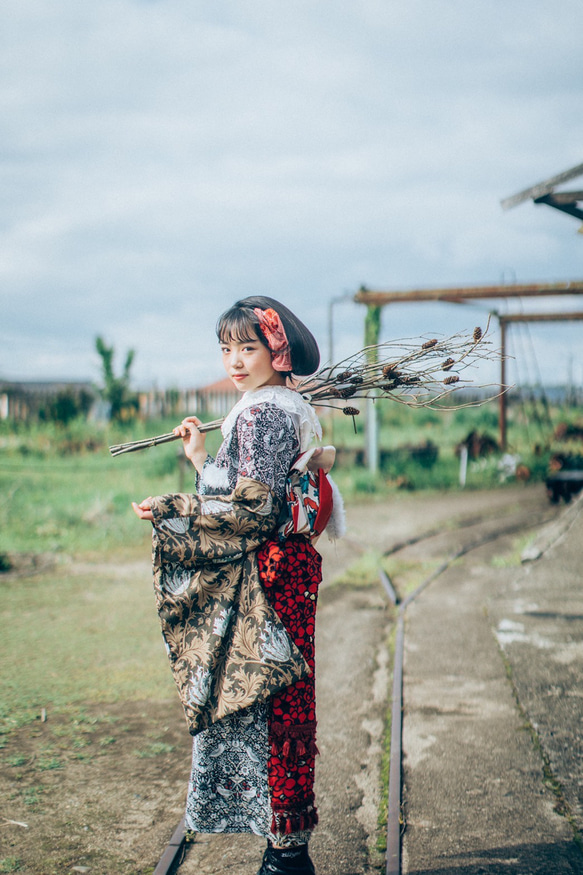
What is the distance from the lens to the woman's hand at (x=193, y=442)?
8.46 feet

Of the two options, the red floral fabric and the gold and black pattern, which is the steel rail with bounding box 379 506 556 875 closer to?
the red floral fabric

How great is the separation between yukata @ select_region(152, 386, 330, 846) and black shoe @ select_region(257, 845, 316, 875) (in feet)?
0.14

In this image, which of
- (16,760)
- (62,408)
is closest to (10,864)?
(16,760)

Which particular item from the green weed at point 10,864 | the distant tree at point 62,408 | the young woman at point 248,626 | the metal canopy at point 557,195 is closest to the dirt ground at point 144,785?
the green weed at point 10,864

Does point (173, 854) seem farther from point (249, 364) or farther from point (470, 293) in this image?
point (470, 293)

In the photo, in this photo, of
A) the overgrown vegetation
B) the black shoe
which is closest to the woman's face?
the black shoe

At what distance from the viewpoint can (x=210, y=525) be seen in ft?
7.52

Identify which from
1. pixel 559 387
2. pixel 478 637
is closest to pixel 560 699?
A: pixel 478 637

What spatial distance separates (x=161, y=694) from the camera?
4.71 m

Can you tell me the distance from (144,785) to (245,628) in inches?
64.1

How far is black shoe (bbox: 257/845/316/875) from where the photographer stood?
2393mm

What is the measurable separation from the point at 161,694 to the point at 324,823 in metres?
1.85

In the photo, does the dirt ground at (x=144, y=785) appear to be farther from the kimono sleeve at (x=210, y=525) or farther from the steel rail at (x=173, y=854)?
the kimono sleeve at (x=210, y=525)

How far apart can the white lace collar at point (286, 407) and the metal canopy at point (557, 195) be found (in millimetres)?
4364
